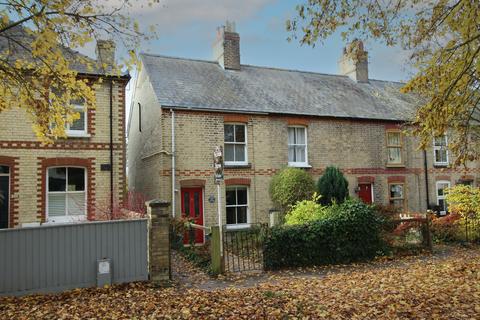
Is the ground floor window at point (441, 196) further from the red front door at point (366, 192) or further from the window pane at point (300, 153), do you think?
the window pane at point (300, 153)

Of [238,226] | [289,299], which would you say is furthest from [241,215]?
[289,299]

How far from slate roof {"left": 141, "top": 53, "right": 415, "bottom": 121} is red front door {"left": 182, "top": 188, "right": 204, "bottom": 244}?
347 cm

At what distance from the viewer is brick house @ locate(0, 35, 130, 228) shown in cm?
1330

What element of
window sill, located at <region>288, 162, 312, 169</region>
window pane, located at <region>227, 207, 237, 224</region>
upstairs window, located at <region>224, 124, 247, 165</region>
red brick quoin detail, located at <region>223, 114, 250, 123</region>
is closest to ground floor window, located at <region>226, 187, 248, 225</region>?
window pane, located at <region>227, 207, 237, 224</region>

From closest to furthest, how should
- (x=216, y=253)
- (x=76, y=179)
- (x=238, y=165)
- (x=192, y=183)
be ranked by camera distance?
1. (x=216, y=253)
2. (x=76, y=179)
3. (x=192, y=183)
4. (x=238, y=165)

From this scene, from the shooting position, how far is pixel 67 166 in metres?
14.2

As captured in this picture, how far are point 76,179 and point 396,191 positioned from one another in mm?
15594

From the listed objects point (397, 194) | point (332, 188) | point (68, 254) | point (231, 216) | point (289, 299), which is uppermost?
point (332, 188)

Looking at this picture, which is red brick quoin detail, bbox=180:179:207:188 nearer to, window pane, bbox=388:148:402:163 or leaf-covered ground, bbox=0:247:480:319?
leaf-covered ground, bbox=0:247:480:319

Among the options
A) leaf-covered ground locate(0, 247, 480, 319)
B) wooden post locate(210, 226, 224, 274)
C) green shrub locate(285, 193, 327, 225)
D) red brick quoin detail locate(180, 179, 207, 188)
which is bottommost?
leaf-covered ground locate(0, 247, 480, 319)

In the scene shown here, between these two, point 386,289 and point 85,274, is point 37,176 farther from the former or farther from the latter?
point 386,289

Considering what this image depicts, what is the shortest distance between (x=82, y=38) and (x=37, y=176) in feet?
26.0

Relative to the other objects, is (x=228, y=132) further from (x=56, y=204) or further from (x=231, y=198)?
(x=56, y=204)

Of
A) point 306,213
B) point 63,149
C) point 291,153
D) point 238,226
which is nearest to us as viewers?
point 306,213
